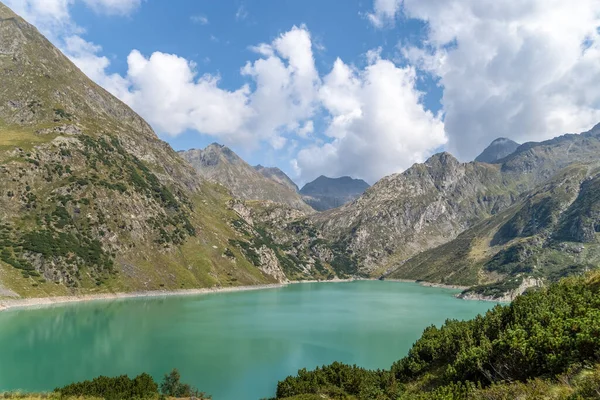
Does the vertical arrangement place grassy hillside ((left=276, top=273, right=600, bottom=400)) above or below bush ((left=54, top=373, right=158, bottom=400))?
above

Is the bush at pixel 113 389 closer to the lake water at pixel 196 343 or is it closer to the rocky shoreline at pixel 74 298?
the lake water at pixel 196 343

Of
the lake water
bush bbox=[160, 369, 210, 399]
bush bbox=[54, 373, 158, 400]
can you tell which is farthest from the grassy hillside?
the lake water

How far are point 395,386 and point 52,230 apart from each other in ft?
596

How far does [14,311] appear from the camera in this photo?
4604 inches

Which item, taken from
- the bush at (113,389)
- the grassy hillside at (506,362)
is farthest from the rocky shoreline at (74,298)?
the grassy hillside at (506,362)

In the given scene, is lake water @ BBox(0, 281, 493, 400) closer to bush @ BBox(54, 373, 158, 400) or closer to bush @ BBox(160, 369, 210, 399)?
bush @ BBox(160, 369, 210, 399)

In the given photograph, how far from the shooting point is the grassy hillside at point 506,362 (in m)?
19.7

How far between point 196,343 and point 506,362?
6943 cm

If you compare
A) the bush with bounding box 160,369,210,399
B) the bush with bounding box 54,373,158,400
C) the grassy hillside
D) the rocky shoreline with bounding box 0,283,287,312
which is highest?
the grassy hillside

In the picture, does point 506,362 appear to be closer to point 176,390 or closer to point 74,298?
point 176,390

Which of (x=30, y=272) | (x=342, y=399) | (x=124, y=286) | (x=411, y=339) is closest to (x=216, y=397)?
(x=342, y=399)

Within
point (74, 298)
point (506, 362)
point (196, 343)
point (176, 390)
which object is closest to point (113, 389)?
point (176, 390)

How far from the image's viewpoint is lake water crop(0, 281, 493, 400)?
5834cm

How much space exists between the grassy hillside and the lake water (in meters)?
17.6
